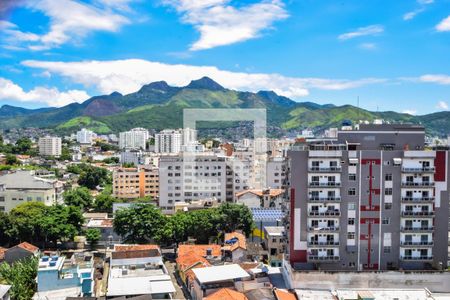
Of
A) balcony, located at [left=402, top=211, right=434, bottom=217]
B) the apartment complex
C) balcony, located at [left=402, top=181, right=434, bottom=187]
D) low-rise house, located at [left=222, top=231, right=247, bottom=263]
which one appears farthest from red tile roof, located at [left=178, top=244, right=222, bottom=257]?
the apartment complex

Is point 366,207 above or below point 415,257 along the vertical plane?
above

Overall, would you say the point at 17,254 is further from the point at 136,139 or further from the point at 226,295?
the point at 136,139

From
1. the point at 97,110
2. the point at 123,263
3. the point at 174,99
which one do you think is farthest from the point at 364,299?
the point at 97,110

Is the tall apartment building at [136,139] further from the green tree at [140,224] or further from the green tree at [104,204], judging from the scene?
the green tree at [140,224]

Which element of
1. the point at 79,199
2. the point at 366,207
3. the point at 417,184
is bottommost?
the point at 79,199

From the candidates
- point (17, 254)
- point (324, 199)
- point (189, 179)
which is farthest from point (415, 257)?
point (189, 179)

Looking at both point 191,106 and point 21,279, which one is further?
point 191,106

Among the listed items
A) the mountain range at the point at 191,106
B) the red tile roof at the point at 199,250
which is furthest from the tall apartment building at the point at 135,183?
the mountain range at the point at 191,106
